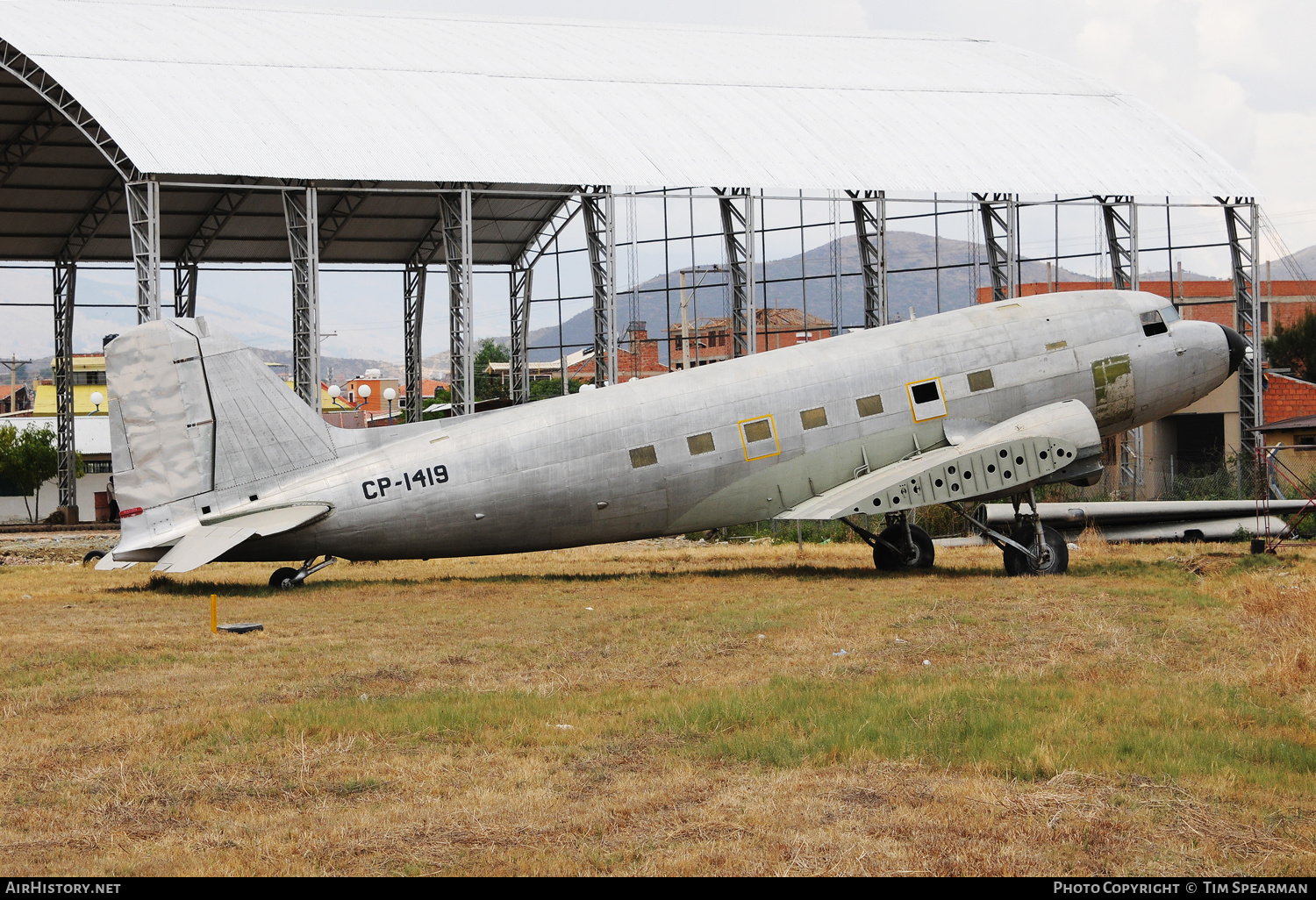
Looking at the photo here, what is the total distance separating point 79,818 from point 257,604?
42.0 feet

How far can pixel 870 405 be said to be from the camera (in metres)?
24.8

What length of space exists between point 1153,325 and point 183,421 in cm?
1994

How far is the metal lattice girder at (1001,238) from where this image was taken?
43656 millimetres

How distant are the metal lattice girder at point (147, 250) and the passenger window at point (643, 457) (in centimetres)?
1705

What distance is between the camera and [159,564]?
21.3m

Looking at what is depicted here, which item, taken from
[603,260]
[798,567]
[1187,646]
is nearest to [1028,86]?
[603,260]

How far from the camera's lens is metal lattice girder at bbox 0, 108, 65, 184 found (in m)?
45.7

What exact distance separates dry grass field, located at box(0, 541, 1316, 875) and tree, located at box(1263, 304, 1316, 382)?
61.6 m

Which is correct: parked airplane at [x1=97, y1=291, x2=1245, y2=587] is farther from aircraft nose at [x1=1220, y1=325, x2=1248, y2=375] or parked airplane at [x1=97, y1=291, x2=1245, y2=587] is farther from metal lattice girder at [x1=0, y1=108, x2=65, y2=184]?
metal lattice girder at [x1=0, y1=108, x2=65, y2=184]

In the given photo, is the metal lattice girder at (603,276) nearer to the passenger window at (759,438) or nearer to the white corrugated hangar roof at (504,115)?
the white corrugated hangar roof at (504,115)

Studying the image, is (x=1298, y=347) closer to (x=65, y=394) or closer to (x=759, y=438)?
(x=759, y=438)

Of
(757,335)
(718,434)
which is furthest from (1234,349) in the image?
(757,335)

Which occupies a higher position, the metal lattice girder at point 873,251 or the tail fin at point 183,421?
the metal lattice girder at point 873,251

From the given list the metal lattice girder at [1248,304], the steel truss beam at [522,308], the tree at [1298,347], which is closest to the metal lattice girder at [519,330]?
the steel truss beam at [522,308]
